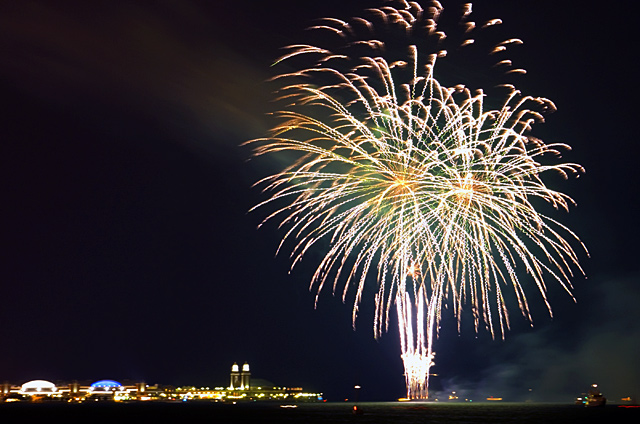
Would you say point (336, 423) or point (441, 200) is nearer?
point (441, 200)

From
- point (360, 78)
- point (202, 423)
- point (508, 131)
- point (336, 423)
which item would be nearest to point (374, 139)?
point (360, 78)

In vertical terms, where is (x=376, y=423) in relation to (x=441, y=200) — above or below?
below

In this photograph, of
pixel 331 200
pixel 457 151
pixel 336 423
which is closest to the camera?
pixel 457 151

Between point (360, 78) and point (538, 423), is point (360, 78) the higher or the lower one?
the higher one

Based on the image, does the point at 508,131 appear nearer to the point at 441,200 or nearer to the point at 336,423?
the point at 441,200

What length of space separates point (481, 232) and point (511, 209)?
269 cm

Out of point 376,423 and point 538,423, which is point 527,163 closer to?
point 376,423

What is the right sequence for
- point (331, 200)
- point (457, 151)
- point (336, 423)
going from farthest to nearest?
point (336, 423)
point (331, 200)
point (457, 151)

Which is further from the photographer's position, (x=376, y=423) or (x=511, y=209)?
(x=376, y=423)

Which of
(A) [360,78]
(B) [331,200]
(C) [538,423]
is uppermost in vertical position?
Result: (A) [360,78]

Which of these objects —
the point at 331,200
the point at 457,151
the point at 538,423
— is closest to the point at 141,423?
the point at 538,423

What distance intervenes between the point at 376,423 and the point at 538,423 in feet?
91.4

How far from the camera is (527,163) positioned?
48875mm

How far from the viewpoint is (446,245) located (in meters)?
50.8
